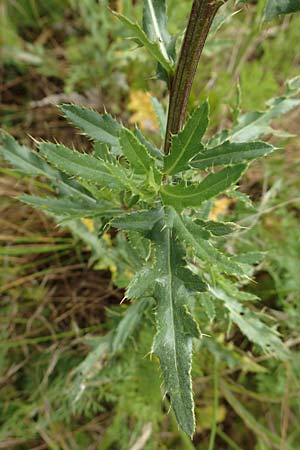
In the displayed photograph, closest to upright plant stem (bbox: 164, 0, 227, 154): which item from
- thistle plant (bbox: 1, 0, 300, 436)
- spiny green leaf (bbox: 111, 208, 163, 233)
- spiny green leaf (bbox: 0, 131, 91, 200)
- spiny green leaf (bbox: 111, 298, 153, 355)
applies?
thistle plant (bbox: 1, 0, 300, 436)

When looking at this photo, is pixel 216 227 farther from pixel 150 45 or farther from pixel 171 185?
pixel 150 45

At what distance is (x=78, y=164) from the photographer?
4.54 ft

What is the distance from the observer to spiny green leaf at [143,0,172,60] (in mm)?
1432

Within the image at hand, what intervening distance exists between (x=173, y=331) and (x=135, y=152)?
1.59 ft

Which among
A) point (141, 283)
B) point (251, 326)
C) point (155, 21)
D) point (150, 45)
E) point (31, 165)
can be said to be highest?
point (155, 21)

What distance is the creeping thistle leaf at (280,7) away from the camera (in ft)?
3.70

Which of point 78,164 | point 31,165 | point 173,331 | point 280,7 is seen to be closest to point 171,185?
point 78,164

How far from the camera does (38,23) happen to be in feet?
11.1

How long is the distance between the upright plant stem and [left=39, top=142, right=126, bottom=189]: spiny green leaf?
21 centimetres

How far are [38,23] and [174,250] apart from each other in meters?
2.60

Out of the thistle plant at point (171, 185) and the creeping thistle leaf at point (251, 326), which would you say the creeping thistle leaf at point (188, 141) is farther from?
the creeping thistle leaf at point (251, 326)

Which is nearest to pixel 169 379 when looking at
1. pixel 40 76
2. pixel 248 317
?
pixel 248 317

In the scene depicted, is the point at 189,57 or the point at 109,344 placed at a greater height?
the point at 189,57

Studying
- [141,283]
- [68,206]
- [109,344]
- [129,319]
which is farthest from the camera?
[109,344]
